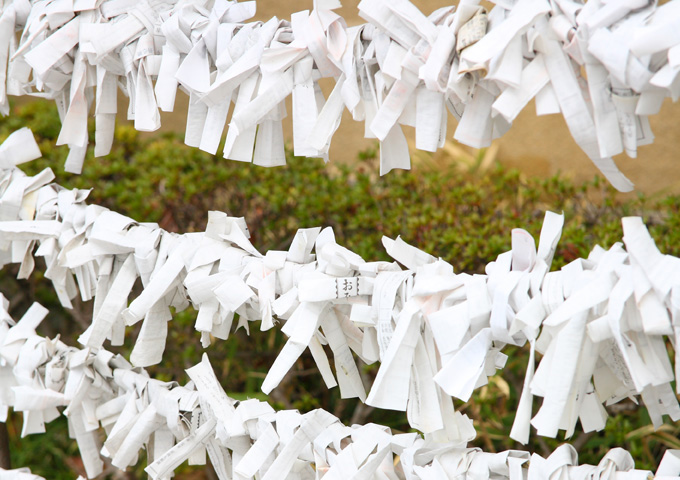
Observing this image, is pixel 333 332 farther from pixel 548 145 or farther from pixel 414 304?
pixel 548 145

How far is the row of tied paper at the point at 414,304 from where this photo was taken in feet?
1.31

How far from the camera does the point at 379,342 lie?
49 cm

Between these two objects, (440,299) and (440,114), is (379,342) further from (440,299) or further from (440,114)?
(440,114)

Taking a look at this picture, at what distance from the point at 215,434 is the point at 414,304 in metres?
0.29


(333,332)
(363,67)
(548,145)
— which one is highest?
(363,67)

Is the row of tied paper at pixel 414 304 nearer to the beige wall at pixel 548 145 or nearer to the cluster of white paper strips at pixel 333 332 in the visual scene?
the cluster of white paper strips at pixel 333 332

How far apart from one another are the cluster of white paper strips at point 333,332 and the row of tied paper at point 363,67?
74 mm

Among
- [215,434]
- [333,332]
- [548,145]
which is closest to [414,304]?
[333,332]

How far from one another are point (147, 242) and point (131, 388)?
7.1 inches

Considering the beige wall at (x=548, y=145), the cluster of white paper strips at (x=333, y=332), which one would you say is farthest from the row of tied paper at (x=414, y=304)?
the beige wall at (x=548, y=145)

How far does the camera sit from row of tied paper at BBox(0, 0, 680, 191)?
1.29ft

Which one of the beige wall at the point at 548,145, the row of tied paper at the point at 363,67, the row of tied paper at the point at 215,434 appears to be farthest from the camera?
the beige wall at the point at 548,145

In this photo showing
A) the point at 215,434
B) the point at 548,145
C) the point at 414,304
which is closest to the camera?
the point at 414,304

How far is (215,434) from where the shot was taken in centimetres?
65
